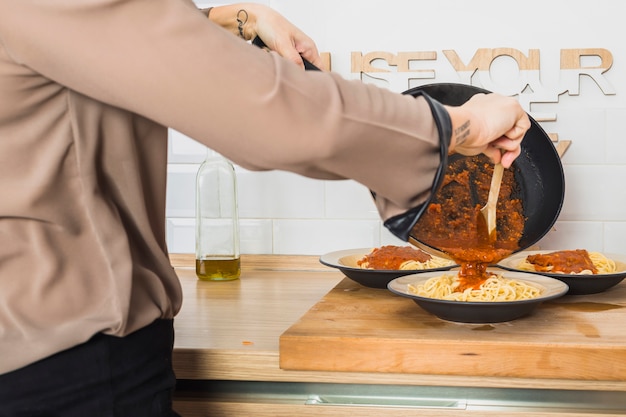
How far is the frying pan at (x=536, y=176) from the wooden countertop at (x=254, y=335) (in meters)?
0.41

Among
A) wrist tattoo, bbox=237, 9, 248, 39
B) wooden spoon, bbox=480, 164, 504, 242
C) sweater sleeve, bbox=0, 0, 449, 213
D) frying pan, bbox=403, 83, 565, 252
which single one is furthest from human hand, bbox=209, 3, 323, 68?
sweater sleeve, bbox=0, 0, 449, 213

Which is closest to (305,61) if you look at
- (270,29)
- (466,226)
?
(270,29)

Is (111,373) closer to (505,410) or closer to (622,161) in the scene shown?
(505,410)

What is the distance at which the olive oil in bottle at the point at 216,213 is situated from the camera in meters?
1.82

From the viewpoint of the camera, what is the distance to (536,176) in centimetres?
147

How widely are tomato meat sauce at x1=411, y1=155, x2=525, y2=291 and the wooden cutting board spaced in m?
0.12

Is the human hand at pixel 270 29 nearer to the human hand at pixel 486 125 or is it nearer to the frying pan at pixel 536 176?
the frying pan at pixel 536 176

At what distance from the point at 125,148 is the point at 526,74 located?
4.10ft

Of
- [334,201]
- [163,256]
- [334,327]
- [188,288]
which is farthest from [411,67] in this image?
[163,256]

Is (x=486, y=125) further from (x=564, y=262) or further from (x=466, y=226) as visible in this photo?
(x=564, y=262)

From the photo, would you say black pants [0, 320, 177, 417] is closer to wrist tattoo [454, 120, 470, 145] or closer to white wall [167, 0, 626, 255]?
wrist tattoo [454, 120, 470, 145]

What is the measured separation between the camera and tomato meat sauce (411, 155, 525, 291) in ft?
4.18

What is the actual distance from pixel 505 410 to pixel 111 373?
1.90ft

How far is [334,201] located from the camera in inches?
77.2
